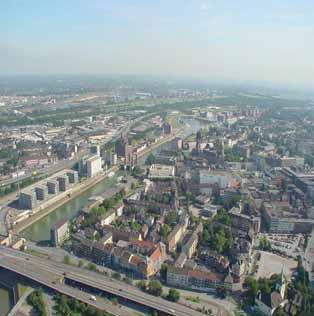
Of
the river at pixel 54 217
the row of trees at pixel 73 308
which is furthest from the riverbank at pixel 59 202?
the row of trees at pixel 73 308

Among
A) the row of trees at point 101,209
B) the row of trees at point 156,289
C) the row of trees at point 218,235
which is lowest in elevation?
the row of trees at point 156,289

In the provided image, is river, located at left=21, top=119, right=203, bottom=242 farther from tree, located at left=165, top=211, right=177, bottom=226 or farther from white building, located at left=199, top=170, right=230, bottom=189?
white building, located at left=199, top=170, right=230, bottom=189

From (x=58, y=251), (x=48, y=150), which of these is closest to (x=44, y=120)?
(x=48, y=150)

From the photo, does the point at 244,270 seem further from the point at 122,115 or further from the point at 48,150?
the point at 122,115

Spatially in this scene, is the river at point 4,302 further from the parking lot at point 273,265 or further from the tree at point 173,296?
the parking lot at point 273,265

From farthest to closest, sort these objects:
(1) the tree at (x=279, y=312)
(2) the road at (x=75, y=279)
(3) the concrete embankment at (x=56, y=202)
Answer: (3) the concrete embankment at (x=56, y=202) → (2) the road at (x=75, y=279) → (1) the tree at (x=279, y=312)

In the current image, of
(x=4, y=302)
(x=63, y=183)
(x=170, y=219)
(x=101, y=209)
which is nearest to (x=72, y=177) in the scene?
(x=63, y=183)
